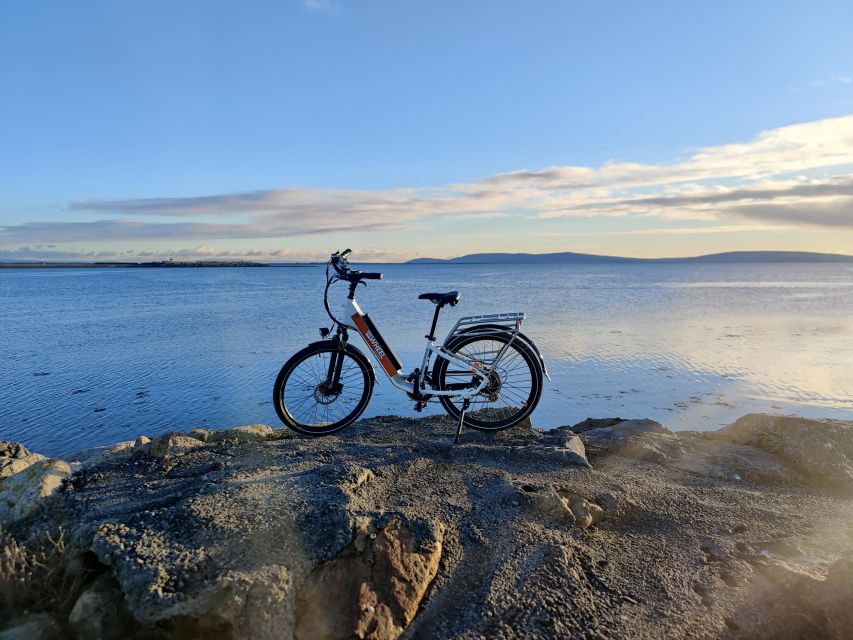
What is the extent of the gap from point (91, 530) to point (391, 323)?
21.4 metres

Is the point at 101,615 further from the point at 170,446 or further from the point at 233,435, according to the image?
the point at 233,435

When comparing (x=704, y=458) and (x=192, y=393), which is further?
(x=192, y=393)

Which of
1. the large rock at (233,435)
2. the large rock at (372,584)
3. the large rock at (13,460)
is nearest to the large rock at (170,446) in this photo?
the large rock at (233,435)

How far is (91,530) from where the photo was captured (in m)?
3.58

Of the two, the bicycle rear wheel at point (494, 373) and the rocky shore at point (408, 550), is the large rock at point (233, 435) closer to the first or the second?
the rocky shore at point (408, 550)

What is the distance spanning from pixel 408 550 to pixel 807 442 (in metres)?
5.49

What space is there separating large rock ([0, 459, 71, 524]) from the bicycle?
208cm

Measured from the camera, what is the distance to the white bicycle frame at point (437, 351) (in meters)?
5.91

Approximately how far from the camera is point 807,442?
6.33 m

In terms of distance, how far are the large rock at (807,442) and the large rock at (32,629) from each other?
23.3 feet

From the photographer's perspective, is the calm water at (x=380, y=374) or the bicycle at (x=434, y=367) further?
the calm water at (x=380, y=374)

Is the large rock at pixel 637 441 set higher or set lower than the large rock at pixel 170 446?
lower

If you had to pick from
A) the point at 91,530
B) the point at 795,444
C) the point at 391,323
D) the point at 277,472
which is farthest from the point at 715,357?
the point at 91,530

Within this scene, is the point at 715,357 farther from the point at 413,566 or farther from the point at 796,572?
the point at 413,566
